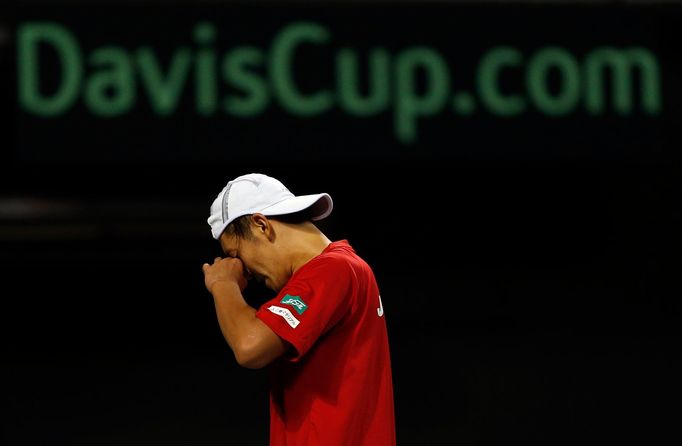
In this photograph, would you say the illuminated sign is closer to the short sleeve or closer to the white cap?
the white cap

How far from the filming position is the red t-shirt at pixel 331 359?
6.64 feet

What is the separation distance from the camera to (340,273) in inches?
81.2

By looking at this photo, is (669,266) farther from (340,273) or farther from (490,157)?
(340,273)

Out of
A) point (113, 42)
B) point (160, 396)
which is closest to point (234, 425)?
point (160, 396)

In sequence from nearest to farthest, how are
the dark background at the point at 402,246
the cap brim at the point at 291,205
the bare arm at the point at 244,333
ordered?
the bare arm at the point at 244,333 < the cap brim at the point at 291,205 < the dark background at the point at 402,246

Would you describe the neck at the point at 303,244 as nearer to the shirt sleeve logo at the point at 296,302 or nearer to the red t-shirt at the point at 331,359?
the red t-shirt at the point at 331,359

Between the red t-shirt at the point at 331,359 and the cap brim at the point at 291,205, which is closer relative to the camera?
the red t-shirt at the point at 331,359

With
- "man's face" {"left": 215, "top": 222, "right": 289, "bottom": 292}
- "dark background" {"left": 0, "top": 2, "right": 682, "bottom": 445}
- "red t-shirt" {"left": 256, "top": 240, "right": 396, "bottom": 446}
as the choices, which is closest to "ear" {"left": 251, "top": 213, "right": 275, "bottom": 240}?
"man's face" {"left": 215, "top": 222, "right": 289, "bottom": 292}

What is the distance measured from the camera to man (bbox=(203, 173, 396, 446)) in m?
2.02

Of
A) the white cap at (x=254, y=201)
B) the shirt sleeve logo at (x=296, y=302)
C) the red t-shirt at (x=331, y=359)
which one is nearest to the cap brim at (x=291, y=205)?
the white cap at (x=254, y=201)

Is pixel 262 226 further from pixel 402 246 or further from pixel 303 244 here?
pixel 402 246

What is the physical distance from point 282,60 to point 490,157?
1367 millimetres

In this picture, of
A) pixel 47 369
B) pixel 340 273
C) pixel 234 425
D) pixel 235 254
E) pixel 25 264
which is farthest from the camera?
pixel 25 264

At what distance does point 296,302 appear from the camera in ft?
6.65
